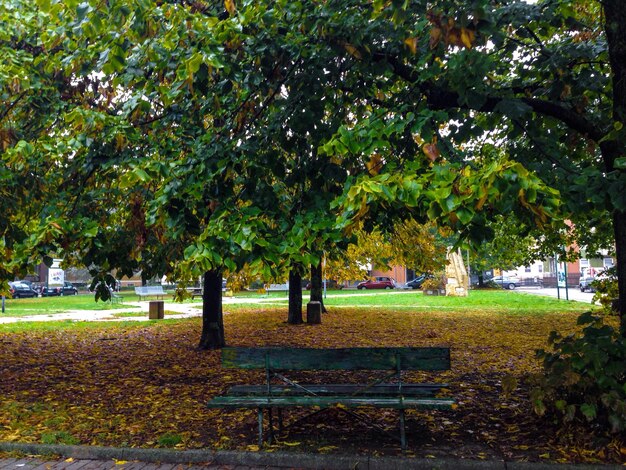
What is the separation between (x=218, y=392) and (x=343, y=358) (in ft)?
8.58

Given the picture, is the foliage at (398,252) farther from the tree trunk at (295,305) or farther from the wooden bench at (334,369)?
the wooden bench at (334,369)

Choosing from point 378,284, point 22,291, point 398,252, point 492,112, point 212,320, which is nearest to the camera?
point 492,112

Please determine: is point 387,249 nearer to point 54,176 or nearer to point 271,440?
point 54,176

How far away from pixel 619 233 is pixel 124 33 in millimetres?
5240

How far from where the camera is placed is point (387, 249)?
1856 centimetres

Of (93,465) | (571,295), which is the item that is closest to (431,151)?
(93,465)

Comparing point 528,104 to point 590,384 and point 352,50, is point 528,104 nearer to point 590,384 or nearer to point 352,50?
point 352,50

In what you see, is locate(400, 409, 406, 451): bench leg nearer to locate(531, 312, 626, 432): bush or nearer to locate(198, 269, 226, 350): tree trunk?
locate(531, 312, 626, 432): bush

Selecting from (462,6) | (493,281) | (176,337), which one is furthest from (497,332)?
(493,281)

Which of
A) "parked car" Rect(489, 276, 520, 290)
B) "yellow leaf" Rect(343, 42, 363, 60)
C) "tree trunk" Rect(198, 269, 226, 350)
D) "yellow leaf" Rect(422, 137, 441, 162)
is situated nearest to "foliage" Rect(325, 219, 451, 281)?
"tree trunk" Rect(198, 269, 226, 350)

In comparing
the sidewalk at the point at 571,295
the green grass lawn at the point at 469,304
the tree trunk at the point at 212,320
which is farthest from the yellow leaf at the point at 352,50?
the sidewalk at the point at 571,295

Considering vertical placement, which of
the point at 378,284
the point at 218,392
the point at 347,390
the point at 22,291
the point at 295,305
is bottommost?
the point at 218,392

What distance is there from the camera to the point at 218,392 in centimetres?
703

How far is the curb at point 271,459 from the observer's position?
435 cm
